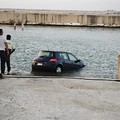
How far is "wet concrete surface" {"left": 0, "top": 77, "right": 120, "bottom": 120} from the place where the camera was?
9172 mm

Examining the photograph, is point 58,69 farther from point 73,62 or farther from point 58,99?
point 58,99

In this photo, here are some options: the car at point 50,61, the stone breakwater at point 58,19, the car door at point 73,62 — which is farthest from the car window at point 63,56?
the stone breakwater at point 58,19

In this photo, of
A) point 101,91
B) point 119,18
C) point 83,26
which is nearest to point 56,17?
point 83,26

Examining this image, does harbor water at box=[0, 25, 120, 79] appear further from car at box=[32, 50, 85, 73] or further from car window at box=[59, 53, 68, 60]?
car window at box=[59, 53, 68, 60]

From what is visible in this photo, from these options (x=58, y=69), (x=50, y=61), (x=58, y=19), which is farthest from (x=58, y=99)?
(x=58, y=19)

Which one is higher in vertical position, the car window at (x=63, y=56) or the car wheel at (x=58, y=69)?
the car window at (x=63, y=56)

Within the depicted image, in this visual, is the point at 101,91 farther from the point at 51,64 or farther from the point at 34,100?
the point at 51,64

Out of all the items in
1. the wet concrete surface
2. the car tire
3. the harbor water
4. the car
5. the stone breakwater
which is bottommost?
the harbor water

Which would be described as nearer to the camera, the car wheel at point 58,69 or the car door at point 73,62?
the car wheel at point 58,69

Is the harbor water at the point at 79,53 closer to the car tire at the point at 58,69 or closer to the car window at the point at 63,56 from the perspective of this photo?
the car tire at the point at 58,69

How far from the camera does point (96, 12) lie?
7234 inches

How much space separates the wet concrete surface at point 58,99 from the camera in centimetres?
917

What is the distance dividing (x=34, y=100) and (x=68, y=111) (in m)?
1.29

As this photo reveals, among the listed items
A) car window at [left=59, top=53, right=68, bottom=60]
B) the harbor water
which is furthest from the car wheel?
car window at [left=59, top=53, right=68, bottom=60]
